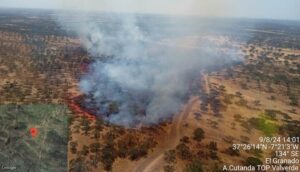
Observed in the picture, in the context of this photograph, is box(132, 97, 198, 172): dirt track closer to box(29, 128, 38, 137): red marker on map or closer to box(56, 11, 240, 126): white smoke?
box(56, 11, 240, 126): white smoke

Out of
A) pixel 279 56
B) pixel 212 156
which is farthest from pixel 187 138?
pixel 279 56

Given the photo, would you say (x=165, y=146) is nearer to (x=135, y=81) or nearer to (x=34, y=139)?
(x=34, y=139)

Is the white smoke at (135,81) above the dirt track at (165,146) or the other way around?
above

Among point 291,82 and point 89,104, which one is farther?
point 291,82

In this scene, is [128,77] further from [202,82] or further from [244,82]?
[244,82]

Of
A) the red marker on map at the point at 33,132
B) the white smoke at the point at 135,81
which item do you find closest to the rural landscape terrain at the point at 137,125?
the red marker on map at the point at 33,132

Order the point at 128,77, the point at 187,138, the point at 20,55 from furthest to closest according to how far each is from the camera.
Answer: the point at 20,55 → the point at 128,77 → the point at 187,138

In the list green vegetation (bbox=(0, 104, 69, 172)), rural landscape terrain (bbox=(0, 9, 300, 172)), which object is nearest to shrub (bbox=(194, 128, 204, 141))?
rural landscape terrain (bbox=(0, 9, 300, 172))

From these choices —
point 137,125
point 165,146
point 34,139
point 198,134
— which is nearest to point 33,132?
point 34,139

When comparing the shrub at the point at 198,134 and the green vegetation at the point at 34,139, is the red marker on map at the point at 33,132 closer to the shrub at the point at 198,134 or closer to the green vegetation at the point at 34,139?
the green vegetation at the point at 34,139
